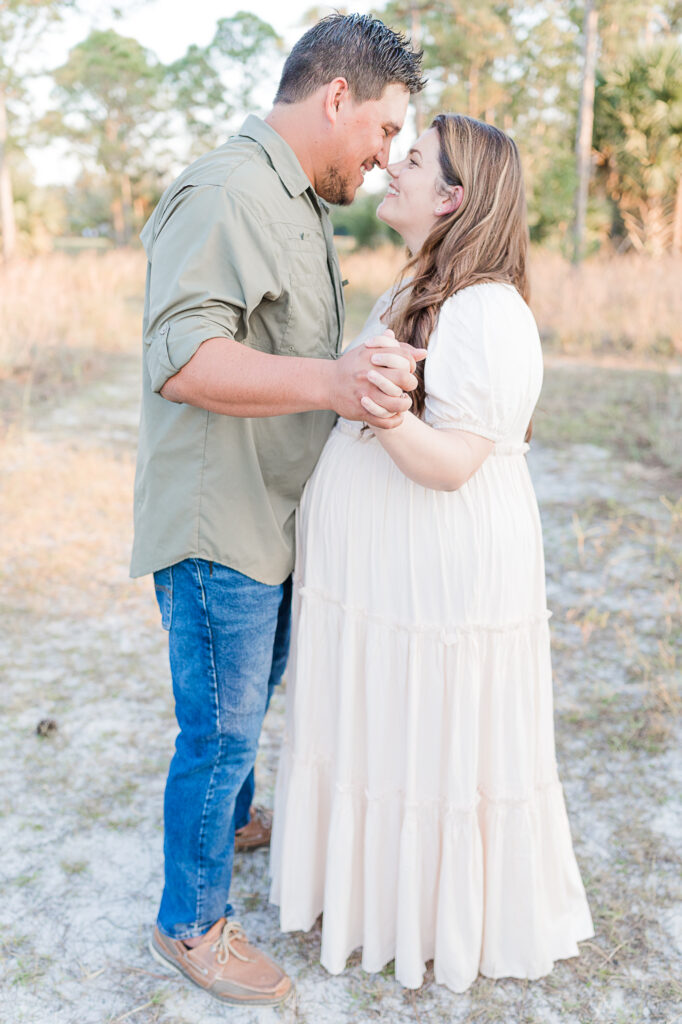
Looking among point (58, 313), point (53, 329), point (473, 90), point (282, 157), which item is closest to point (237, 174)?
point (282, 157)

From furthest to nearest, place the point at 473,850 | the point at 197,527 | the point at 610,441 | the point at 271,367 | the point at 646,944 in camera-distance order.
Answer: the point at 610,441, the point at 646,944, the point at 473,850, the point at 197,527, the point at 271,367

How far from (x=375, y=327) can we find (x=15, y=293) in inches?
345

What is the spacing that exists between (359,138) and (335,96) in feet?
0.36

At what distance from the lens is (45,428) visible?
7.55 metres

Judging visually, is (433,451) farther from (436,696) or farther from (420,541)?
(436,696)

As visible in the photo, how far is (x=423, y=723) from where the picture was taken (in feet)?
6.77

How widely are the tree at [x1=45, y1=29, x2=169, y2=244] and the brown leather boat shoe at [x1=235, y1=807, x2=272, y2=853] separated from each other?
3462 centimetres

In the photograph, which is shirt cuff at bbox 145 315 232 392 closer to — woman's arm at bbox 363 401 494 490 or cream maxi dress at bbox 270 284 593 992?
woman's arm at bbox 363 401 494 490

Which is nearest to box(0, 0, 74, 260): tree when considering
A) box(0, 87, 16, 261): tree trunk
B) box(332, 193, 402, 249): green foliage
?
box(0, 87, 16, 261): tree trunk

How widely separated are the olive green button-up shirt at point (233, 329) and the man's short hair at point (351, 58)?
159 millimetres

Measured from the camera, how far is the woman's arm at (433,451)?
5.67ft

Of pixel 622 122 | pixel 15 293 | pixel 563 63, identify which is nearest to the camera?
pixel 15 293

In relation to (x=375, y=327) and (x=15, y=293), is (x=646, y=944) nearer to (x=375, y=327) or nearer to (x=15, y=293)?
(x=375, y=327)

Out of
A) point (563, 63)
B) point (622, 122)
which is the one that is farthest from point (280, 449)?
point (563, 63)
